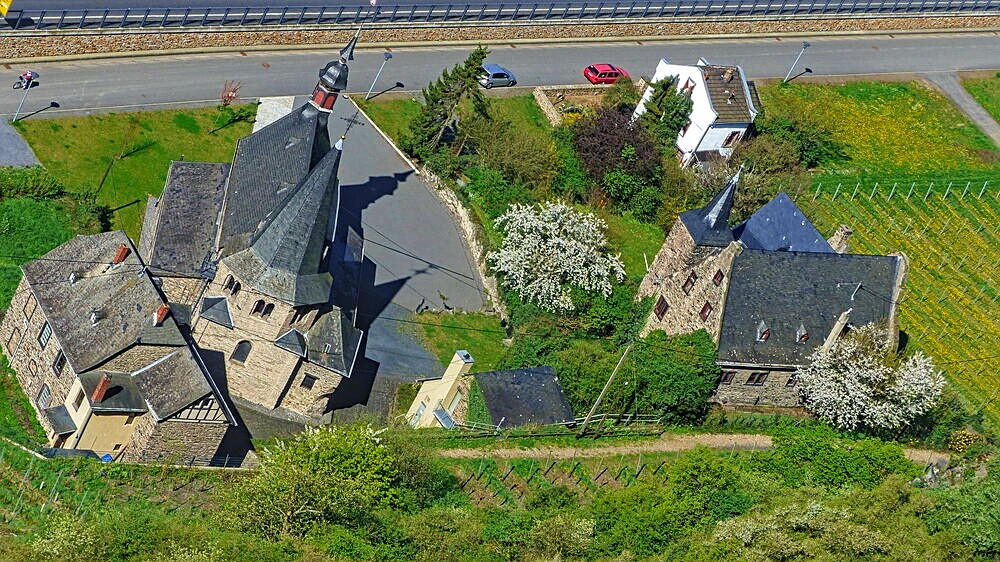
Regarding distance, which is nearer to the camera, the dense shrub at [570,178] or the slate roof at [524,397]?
the slate roof at [524,397]

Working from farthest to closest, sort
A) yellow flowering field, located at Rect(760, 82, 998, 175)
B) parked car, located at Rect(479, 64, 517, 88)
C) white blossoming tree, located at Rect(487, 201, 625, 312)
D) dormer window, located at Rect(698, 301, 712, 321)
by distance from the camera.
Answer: yellow flowering field, located at Rect(760, 82, 998, 175), parked car, located at Rect(479, 64, 517, 88), white blossoming tree, located at Rect(487, 201, 625, 312), dormer window, located at Rect(698, 301, 712, 321)

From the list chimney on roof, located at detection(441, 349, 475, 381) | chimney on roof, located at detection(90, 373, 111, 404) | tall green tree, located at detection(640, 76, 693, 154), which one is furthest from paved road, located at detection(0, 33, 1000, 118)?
chimney on roof, located at detection(441, 349, 475, 381)

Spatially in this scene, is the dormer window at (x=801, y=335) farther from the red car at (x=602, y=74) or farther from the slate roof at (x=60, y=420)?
the slate roof at (x=60, y=420)

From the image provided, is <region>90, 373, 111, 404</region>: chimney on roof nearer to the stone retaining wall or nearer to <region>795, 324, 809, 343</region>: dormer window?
the stone retaining wall

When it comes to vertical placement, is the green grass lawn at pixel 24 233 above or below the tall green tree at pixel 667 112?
below

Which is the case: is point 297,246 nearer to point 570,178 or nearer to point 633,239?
point 633,239

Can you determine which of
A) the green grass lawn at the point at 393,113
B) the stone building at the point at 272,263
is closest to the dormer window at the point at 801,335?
the stone building at the point at 272,263

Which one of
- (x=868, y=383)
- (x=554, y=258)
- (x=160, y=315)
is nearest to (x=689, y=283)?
(x=554, y=258)
